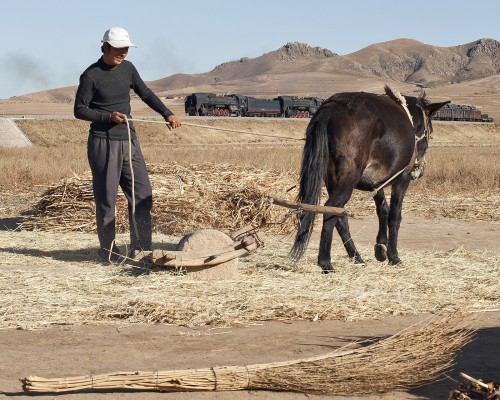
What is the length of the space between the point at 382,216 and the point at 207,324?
3.92 m

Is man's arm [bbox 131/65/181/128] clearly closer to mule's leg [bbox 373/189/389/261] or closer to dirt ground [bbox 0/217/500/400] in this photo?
mule's leg [bbox 373/189/389/261]

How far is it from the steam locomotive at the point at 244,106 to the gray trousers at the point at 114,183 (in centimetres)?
6022

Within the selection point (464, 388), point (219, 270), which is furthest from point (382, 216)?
point (464, 388)

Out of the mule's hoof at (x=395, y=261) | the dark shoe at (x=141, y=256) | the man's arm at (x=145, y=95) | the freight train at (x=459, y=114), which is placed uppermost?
the man's arm at (x=145, y=95)

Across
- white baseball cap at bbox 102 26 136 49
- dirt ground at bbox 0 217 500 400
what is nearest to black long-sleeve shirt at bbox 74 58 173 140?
white baseball cap at bbox 102 26 136 49

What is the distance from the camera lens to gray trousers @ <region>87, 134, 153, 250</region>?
9.95 m

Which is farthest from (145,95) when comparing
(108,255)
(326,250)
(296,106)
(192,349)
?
(296,106)

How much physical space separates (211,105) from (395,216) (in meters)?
60.4

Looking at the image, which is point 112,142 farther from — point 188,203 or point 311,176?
point 188,203

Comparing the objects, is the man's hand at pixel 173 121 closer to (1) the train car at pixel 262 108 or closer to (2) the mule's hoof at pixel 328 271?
(2) the mule's hoof at pixel 328 271

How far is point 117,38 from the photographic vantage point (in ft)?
31.6

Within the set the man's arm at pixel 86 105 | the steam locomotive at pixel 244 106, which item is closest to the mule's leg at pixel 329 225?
the man's arm at pixel 86 105

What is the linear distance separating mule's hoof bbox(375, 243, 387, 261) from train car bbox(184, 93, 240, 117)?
6050 centimetres

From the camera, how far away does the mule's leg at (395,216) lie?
10586mm
